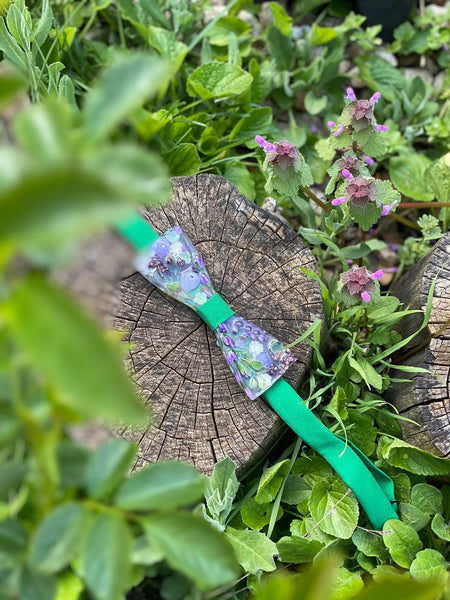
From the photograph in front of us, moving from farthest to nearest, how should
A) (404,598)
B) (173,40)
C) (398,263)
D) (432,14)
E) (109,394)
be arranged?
1. (432,14)
2. (398,263)
3. (173,40)
4. (404,598)
5. (109,394)

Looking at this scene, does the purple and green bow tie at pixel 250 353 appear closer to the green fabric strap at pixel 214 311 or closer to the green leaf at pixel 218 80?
the green fabric strap at pixel 214 311

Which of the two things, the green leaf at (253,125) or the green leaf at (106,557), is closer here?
the green leaf at (106,557)

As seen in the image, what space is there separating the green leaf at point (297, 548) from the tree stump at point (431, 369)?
0.36 meters

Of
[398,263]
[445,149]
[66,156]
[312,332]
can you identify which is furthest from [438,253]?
[66,156]

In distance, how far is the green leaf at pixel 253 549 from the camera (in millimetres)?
1317

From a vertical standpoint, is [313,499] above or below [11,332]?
below

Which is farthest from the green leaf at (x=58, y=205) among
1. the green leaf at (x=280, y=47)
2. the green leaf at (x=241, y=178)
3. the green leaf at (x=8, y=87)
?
the green leaf at (x=280, y=47)

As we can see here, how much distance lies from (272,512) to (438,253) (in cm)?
76

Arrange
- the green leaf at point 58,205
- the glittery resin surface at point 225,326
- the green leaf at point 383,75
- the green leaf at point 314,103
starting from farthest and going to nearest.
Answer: the green leaf at point 383,75, the green leaf at point 314,103, the glittery resin surface at point 225,326, the green leaf at point 58,205

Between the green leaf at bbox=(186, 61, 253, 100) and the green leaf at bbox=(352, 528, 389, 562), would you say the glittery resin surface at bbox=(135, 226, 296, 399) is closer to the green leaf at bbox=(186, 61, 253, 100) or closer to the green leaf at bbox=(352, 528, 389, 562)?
the green leaf at bbox=(352, 528, 389, 562)

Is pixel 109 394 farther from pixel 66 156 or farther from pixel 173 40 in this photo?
pixel 173 40

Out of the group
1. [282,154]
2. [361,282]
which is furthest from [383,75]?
[361,282]

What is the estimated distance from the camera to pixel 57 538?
0.56 meters

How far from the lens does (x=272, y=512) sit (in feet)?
4.82
